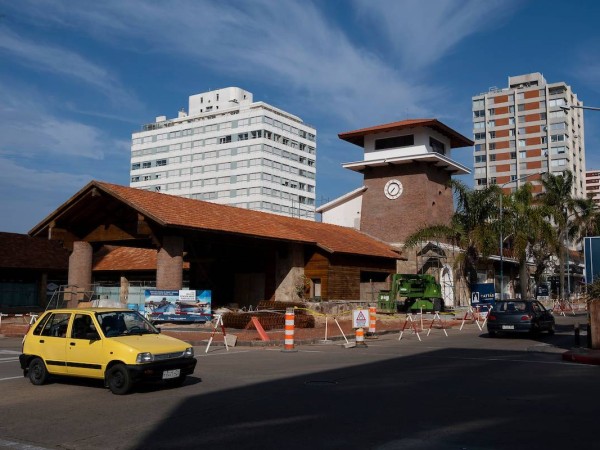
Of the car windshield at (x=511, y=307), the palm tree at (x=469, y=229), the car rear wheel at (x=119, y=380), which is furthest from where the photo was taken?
the palm tree at (x=469, y=229)

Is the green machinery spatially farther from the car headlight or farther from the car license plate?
the car headlight

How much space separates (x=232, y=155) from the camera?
103 metres

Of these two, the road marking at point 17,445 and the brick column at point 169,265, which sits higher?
the brick column at point 169,265

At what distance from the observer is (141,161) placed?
114 metres

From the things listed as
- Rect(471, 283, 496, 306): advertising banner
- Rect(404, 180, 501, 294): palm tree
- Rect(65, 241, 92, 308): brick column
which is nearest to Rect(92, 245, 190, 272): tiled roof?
Rect(65, 241, 92, 308): brick column

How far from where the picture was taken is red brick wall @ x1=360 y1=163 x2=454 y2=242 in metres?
45.3

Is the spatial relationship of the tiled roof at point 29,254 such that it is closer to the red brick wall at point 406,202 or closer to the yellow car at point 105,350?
the red brick wall at point 406,202

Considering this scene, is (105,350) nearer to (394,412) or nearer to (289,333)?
(394,412)

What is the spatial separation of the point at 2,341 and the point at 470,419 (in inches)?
812

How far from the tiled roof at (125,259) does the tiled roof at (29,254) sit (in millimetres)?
2907

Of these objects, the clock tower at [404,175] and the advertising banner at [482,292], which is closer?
the advertising banner at [482,292]

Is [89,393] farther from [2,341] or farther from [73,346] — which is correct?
[2,341]

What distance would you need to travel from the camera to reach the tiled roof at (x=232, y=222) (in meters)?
27.4

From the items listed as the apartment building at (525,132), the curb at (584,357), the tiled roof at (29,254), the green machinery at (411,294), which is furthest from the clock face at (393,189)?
the apartment building at (525,132)
